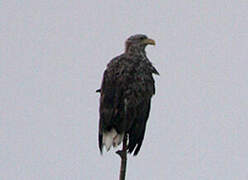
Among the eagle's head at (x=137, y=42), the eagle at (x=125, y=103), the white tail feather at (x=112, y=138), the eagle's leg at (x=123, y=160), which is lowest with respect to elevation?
the eagle's leg at (x=123, y=160)

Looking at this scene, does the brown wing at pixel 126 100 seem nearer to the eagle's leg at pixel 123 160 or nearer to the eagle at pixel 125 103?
the eagle at pixel 125 103

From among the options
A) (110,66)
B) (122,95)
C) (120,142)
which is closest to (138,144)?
(120,142)

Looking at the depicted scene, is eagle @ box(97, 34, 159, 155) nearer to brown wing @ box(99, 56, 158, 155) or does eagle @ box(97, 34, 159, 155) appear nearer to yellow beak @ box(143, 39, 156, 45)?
brown wing @ box(99, 56, 158, 155)

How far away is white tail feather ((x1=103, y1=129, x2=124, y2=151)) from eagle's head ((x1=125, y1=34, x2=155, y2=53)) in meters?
1.40

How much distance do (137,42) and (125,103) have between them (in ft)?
4.20

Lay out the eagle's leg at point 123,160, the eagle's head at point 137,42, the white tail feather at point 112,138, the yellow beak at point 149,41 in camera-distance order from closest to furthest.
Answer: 1. the eagle's leg at point 123,160
2. the white tail feather at point 112,138
3. the eagle's head at point 137,42
4. the yellow beak at point 149,41

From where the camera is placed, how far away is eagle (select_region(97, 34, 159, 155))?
21.7 feet

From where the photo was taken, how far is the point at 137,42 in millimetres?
7523

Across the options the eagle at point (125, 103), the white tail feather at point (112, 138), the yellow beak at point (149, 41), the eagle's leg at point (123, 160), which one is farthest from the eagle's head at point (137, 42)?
the eagle's leg at point (123, 160)

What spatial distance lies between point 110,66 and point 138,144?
3.72 ft

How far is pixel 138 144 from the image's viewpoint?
22.2 feet

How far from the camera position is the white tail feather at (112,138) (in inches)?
260

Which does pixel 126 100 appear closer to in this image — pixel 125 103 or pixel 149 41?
pixel 125 103

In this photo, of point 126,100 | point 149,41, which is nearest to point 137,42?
point 149,41
